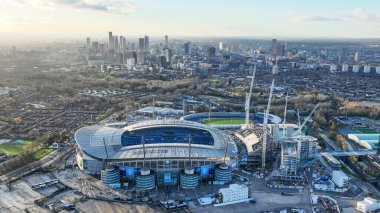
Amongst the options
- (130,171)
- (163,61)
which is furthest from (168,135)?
(163,61)

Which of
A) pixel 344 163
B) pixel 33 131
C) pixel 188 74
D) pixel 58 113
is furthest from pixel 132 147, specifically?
pixel 188 74

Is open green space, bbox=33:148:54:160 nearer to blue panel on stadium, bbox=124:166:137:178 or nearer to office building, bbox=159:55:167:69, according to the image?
blue panel on stadium, bbox=124:166:137:178

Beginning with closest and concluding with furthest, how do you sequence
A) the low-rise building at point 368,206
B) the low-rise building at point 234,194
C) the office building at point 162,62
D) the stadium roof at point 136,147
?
the low-rise building at point 368,206, the low-rise building at point 234,194, the stadium roof at point 136,147, the office building at point 162,62

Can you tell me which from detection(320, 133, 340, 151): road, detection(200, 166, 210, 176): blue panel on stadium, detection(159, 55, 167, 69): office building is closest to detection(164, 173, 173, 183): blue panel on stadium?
detection(200, 166, 210, 176): blue panel on stadium

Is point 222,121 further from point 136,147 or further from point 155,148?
point 136,147

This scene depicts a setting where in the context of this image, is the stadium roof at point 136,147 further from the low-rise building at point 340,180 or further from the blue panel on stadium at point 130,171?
the low-rise building at point 340,180

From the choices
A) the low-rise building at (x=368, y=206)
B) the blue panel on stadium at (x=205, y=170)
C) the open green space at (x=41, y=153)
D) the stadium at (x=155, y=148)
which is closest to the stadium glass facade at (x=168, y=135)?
the stadium at (x=155, y=148)
